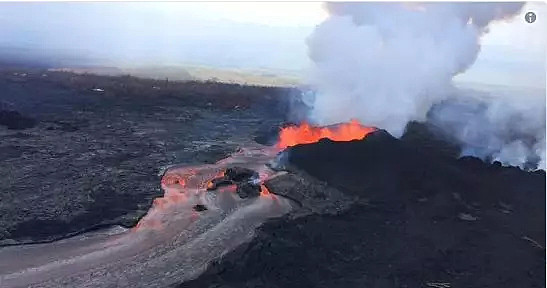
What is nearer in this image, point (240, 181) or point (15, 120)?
point (15, 120)

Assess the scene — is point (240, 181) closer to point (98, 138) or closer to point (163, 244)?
point (163, 244)

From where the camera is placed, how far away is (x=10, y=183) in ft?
14.7

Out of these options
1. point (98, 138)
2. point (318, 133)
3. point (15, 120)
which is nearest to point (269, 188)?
point (318, 133)

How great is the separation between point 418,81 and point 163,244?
9.25 feet

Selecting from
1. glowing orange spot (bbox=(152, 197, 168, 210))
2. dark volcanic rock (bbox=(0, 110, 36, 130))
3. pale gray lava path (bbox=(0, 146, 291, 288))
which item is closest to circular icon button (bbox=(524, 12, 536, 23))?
pale gray lava path (bbox=(0, 146, 291, 288))

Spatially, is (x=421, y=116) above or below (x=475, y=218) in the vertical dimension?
above

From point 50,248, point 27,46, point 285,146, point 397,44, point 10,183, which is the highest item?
point 397,44

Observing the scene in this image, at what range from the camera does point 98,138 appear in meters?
4.97

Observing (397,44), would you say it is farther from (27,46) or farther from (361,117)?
(27,46)

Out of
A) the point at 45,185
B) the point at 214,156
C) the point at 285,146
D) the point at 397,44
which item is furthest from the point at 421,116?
the point at 45,185

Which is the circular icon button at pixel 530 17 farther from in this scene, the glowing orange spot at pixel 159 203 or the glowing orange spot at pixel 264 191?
the glowing orange spot at pixel 159 203

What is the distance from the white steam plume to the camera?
15.6 feet

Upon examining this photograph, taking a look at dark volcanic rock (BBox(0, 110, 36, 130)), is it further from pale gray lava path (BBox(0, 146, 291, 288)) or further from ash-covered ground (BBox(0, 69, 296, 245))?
pale gray lava path (BBox(0, 146, 291, 288))

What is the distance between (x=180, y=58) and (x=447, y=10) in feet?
6.89
